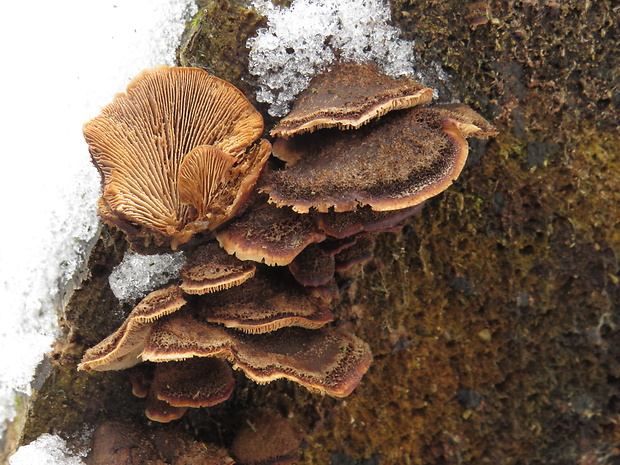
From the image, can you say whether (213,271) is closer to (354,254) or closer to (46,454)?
(354,254)

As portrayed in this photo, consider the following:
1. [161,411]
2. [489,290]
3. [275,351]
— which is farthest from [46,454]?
[489,290]

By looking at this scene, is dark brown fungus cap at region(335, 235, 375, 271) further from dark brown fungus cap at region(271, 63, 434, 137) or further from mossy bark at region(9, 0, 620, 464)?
dark brown fungus cap at region(271, 63, 434, 137)

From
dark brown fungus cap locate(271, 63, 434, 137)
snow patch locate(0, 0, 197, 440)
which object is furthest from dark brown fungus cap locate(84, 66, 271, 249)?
snow patch locate(0, 0, 197, 440)

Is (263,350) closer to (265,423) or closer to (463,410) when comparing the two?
(265,423)

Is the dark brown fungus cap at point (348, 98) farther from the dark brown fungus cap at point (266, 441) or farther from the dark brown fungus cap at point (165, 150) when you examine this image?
the dark brown fungus cap at point (266, 441)

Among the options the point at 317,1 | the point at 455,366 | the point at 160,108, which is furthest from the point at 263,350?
the point at 317,1

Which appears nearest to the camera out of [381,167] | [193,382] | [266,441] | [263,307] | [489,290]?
[381,167]
